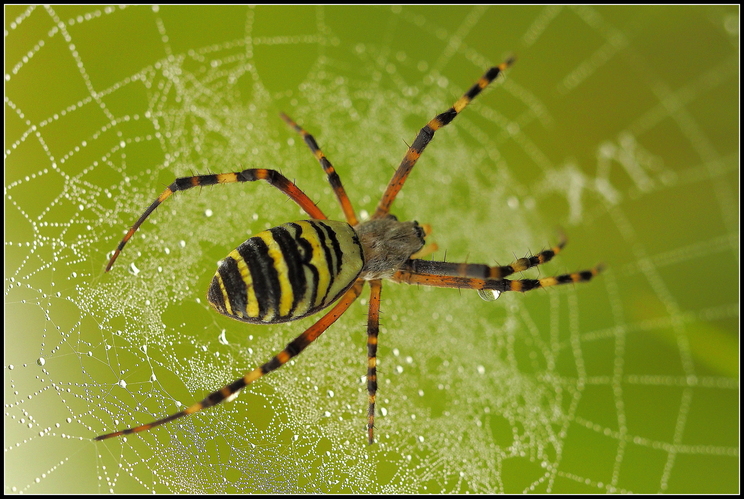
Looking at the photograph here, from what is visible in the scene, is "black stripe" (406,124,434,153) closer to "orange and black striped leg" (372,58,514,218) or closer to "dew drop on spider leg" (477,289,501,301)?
"orange and black striped leg" (372,58,514,218)

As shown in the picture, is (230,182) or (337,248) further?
(230,182)

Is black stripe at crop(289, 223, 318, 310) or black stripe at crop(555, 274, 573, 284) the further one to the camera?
black stripe at crop(555, 274, 573, 284)

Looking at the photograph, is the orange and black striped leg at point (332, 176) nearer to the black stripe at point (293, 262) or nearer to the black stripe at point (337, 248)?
the black stripe at point (337, 248)

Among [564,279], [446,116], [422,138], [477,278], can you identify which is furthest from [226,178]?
[564,279]

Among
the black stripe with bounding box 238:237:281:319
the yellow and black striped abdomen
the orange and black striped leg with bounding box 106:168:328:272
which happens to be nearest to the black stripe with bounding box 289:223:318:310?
the yellow and black striped abdomen

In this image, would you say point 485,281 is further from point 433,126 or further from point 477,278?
point 433,126
